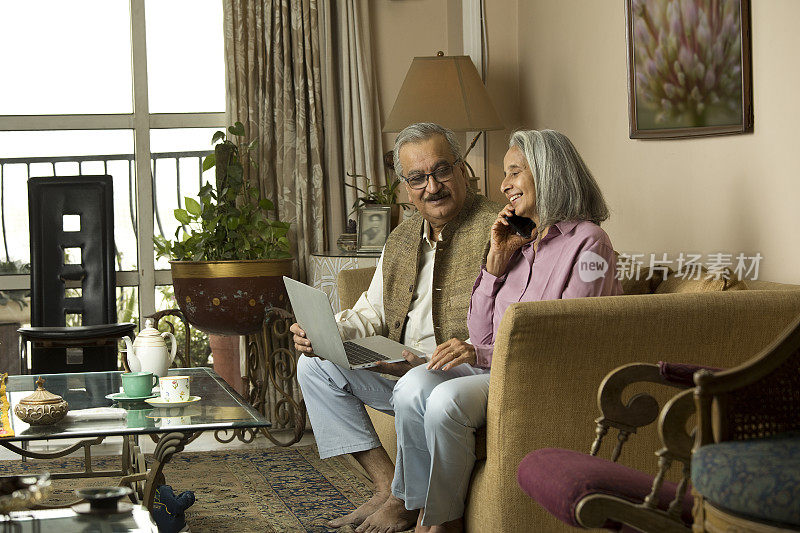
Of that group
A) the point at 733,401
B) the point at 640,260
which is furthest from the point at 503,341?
the point at 640,260

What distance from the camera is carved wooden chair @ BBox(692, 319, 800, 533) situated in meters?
1.34

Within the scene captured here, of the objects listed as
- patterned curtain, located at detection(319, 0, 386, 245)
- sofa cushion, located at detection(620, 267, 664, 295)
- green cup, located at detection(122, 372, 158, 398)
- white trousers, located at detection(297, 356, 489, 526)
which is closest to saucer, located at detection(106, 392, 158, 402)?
green cup, located at detection(122, 372, 158, 398)

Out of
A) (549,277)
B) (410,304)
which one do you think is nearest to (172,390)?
(410,304)

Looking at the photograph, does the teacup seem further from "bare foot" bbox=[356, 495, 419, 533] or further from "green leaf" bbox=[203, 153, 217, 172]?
"green leaf" bbox=[203, 153, 217, 172]

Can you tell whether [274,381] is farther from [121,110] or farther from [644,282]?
[644,282]

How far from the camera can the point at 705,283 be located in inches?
89.1

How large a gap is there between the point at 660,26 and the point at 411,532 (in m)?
1.64

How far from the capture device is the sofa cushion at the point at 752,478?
52.3 inches

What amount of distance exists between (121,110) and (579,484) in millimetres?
3504

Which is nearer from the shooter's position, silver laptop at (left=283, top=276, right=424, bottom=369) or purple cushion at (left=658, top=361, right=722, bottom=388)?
purple cushion at (left=658, top=361, right=722, bottom=388)

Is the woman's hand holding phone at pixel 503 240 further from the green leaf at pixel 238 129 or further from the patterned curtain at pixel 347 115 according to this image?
the green leaf at pixel 238 129

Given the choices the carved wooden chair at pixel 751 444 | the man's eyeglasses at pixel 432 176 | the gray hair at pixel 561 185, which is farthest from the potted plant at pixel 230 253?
the carved wooden chair at pixel 751 444

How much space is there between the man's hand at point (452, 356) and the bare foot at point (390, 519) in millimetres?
509

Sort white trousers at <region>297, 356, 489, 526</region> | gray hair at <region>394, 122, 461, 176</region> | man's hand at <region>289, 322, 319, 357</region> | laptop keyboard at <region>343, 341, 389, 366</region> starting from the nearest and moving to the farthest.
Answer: white trousers at <region>297, 356, 489, 526</region> → laptop keyboard at <region>343, 341, 389, 366</region> → man's hand at <region>289, 322, 319, 357</region> → gray hair at <region>394, 122, 461, 176</region>
